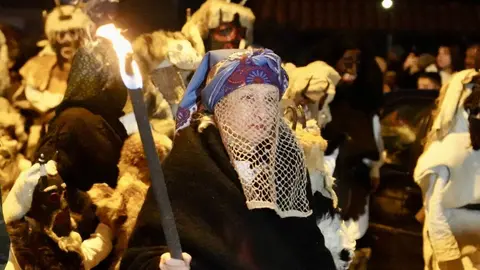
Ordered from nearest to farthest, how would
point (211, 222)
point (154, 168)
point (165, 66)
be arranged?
point (154, 168) < point (211, 222) < point (165, 66)

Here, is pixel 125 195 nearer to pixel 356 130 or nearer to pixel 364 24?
pixel 356 130

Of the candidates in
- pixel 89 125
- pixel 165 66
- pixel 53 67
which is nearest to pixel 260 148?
pixel 89 125

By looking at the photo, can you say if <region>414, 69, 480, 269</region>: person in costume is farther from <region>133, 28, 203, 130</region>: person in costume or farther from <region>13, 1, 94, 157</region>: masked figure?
<region>13, 1, 94, 157</region>: masked figure

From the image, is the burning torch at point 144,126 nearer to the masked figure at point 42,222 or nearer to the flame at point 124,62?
the flame at point 124,62

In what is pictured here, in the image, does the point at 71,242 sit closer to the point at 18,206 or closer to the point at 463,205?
the point at 18,206

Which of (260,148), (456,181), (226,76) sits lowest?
(456,181)

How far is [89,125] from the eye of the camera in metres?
3.47

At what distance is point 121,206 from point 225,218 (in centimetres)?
96

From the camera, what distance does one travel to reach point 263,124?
Answer: 94.8 inches

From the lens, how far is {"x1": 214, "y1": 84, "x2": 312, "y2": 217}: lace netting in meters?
2.39

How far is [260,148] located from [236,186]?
152mm

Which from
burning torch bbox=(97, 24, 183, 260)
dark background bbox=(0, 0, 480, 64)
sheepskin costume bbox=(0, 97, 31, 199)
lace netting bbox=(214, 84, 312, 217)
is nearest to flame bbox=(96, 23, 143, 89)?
burning torch bbox=(97, 24, 183, 260)

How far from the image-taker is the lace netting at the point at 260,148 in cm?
239

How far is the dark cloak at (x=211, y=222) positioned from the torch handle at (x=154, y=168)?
39 cm
